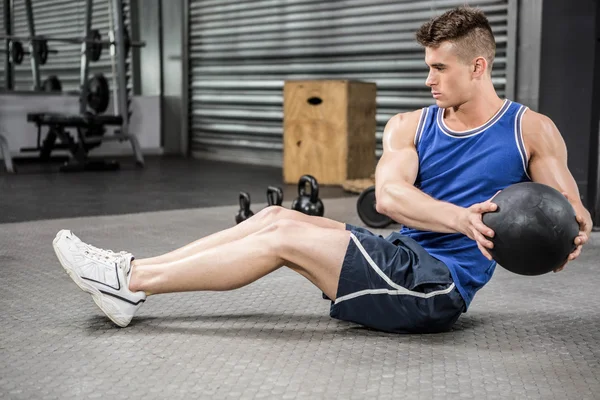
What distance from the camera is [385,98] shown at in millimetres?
6539

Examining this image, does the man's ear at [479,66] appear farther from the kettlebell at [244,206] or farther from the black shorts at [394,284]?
the kettlebell at [244,206]

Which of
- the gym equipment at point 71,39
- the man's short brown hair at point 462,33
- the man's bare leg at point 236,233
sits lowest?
the man's bare leg at point 236,233

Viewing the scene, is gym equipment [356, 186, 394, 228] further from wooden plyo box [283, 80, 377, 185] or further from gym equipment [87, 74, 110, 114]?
gym equipment [87, 74, 110, 114]

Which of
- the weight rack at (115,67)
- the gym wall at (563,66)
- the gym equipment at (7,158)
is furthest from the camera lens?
the weight rack at (115,67)

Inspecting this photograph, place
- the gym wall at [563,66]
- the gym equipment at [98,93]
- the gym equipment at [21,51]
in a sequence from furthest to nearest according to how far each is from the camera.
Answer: the gym equipment at [21,51], the gym equipment at [98,93], the gym wall at [563,66]

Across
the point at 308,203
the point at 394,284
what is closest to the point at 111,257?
the point at 394,284

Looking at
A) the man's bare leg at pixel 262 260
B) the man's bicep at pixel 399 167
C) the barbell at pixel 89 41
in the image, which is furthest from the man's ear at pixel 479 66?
the barbell at pixel 89 41

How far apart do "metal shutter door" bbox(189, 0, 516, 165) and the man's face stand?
3811 mm

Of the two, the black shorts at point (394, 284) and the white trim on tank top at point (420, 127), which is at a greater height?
the white trim on tank top at point (420, 127)

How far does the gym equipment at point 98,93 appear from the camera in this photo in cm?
751

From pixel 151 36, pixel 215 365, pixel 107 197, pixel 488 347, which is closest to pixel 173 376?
pixel 215 365

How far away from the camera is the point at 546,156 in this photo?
6.23ft

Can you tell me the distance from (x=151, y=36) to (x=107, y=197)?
427 cm

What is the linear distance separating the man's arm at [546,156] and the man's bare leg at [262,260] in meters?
0.48
